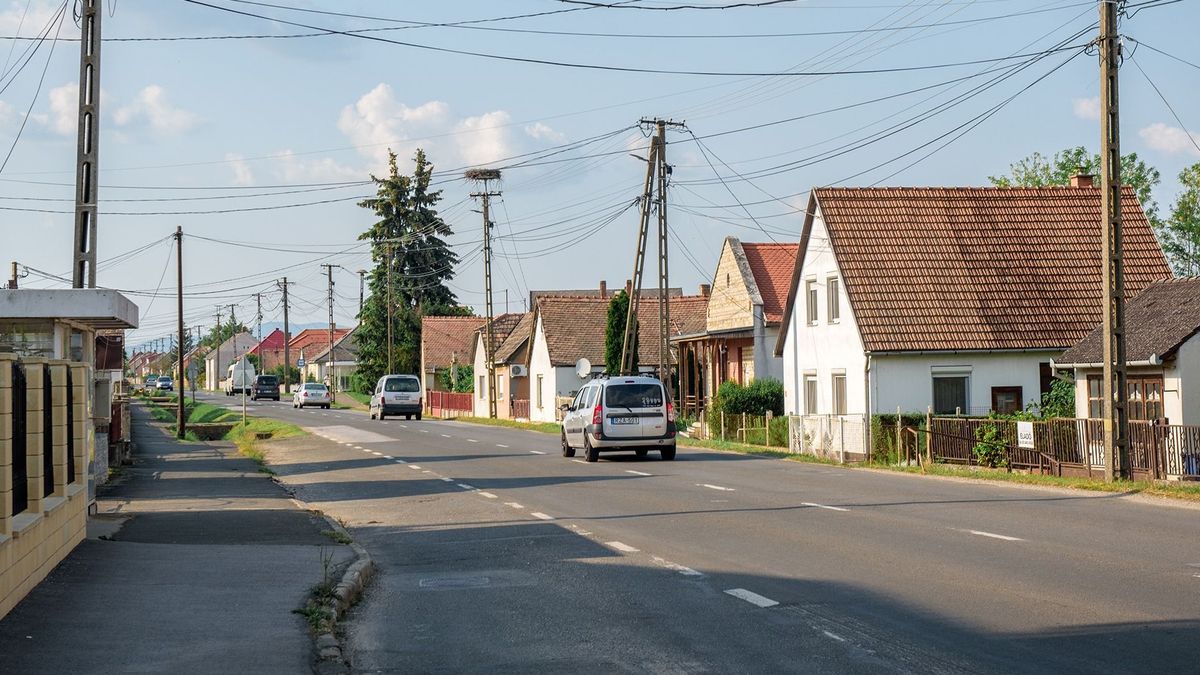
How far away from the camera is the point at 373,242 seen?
10044cm

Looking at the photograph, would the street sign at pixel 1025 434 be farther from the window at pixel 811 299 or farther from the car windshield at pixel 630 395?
the window at pixel 811 299

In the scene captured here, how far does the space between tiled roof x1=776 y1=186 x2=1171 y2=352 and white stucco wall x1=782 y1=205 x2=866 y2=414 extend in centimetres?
73

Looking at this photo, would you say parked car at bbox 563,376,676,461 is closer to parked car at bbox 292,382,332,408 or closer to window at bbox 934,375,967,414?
window at bbox 934,375,967,414

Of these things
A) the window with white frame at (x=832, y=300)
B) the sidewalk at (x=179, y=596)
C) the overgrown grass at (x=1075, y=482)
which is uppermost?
the window with white frame at (x=832, y=300)

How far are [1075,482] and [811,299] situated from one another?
60.5 ft

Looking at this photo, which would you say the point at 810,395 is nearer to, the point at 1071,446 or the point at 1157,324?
the point at 1157,324

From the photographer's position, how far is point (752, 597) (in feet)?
33.7

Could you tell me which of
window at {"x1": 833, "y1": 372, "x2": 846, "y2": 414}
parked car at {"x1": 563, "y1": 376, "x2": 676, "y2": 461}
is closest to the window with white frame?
window at {"x1": 833, "y1": 372, "x2": 846, "y2": 414}

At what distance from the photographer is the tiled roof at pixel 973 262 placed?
34.9 meters

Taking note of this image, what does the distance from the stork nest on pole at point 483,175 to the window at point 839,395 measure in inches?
1123

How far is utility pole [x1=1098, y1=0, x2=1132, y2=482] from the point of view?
2184 centimetres

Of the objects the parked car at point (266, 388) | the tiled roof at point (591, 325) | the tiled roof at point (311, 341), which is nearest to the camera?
the tiled roof at point (591, 325)

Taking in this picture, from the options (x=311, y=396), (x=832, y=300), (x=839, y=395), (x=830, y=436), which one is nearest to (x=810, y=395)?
(x=839, y=395)

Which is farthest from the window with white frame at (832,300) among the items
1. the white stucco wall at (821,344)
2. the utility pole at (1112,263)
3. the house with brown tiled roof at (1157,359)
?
the utility pole at (1112,263)
